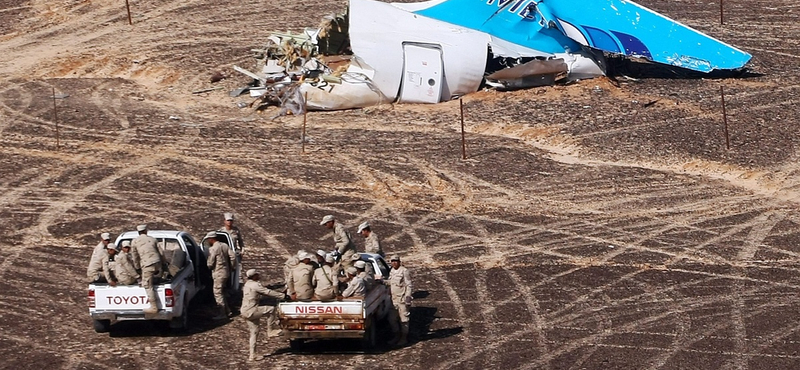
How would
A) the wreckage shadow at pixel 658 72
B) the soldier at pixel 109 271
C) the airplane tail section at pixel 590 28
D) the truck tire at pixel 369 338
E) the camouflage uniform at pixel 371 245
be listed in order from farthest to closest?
the wreckage shadow at pixel 658 72, the airplane tail section at pixel 590 28, the camouflage uniform at pixel 371 245, the soldier at pixel 109 271, the truck tire at pixel 369 338

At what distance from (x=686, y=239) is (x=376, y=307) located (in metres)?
8.42

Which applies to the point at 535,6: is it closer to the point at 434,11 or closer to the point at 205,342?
the point at 434,11

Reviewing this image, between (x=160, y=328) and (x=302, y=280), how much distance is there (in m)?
2.99

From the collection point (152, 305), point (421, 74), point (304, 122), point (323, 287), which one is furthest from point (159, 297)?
point (421, 74)

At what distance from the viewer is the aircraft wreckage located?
32.8 meters

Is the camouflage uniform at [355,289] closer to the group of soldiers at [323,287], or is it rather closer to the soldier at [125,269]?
the group of soldiers at [323,287]

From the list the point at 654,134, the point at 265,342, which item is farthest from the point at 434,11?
the point at 265,342

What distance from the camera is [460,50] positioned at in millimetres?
32875

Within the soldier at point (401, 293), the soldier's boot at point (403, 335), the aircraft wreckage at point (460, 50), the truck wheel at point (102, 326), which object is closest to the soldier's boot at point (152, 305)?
the truck wheel at point (102, 326)

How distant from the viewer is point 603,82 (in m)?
33.9

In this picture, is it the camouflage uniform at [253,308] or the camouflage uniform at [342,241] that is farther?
the camouflage uniform at [342,241]

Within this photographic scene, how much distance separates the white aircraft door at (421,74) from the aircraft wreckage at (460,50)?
1.0 inches

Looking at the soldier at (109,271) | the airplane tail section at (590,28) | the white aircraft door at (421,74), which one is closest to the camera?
the soldier at (109,271)

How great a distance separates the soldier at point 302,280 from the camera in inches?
693
